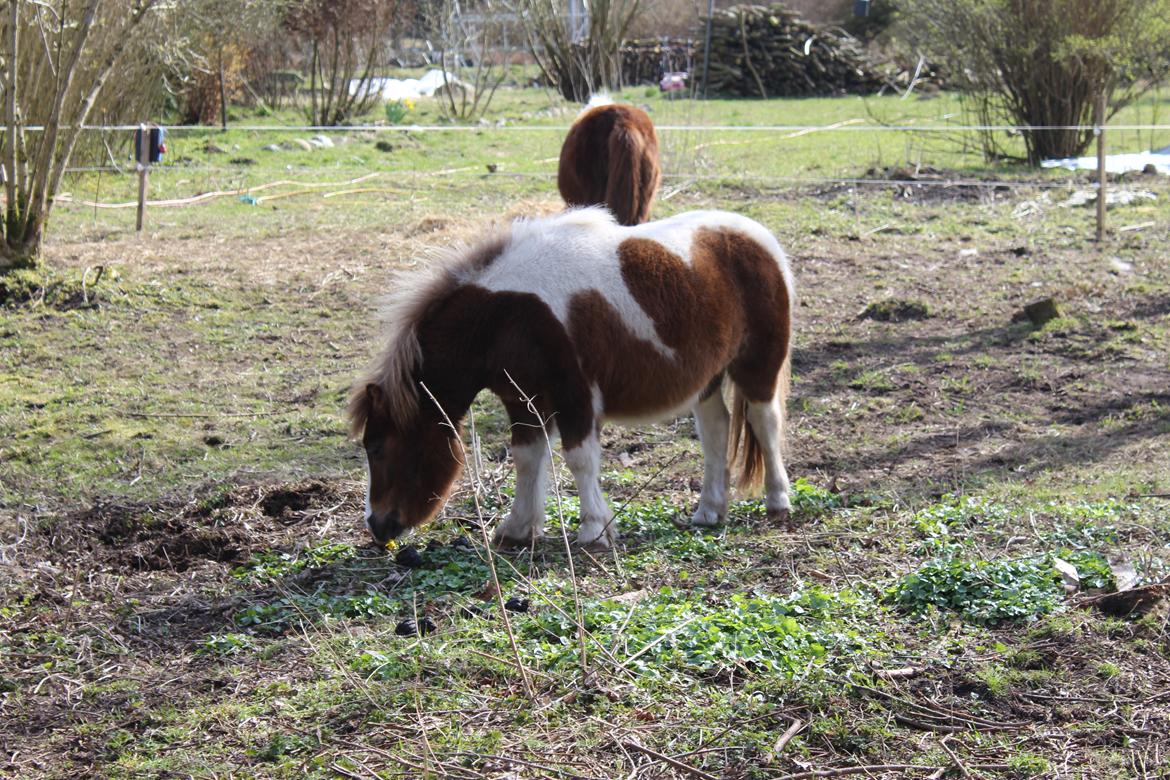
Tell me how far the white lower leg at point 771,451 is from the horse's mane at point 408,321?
1.59 m

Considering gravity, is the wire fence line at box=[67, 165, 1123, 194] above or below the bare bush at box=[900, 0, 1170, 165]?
below

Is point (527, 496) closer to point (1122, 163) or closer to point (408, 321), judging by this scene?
point (408, 321)

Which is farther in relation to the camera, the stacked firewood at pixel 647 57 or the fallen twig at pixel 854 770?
the stacked firewood at pixel 647 57

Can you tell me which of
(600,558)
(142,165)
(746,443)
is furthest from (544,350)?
(142,165)

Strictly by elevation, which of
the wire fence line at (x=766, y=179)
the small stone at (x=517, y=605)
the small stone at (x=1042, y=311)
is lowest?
the small stone at (x=517, y=605)

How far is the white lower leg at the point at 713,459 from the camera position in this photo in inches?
232

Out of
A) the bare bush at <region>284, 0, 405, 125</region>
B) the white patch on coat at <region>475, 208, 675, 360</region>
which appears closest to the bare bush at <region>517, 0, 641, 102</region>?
the bare bush at <region>284, 0, 405, 125</region>

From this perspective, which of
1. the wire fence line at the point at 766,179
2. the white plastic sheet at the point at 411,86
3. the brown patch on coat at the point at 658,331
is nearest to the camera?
the brown patch on coat at the point at 658,331

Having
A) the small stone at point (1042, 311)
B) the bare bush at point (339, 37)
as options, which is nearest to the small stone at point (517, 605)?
the small stone at point (1042, 311)

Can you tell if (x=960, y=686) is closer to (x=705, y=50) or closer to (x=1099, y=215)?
(x=1099, y=215)

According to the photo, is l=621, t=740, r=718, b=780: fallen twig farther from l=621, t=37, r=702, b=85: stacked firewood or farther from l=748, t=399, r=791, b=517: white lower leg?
l=621, t=37, r=702, b=85: stacked firewood

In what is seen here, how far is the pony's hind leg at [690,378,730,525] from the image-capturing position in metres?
5.89

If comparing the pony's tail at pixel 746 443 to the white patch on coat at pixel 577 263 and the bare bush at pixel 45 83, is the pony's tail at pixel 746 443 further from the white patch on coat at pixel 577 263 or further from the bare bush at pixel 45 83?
the bare bush at pixel 45 83

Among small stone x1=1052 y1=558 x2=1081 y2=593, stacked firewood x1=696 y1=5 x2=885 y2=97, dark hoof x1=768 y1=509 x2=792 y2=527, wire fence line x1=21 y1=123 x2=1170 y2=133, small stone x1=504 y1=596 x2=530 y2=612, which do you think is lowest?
small stone x1=504 y1=596 x2=530 y2=612
